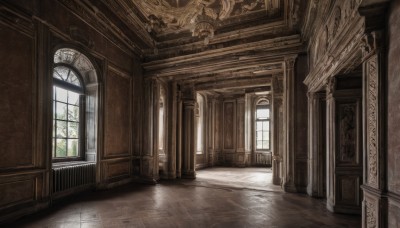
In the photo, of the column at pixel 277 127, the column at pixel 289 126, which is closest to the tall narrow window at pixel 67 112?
the column at pixel 289 126

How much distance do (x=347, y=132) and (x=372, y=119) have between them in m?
1.97

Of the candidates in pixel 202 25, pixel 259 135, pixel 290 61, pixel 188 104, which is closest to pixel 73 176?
pixel 202 25

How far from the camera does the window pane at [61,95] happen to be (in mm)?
5711

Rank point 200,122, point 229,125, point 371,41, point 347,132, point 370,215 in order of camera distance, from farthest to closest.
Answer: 1. point 229,125
2. point 200,122
3. point 347,132
4. point 370,215
5. point 371,41

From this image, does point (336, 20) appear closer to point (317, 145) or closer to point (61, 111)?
point (317, 145)

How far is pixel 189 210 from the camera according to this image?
4758 millimetres

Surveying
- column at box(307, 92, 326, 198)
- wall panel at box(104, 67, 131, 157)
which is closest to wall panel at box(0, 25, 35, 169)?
wall panel at box(104, 67, 131, 157)

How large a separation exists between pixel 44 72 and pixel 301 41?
590 centimetres

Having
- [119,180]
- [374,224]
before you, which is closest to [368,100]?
[374,224]

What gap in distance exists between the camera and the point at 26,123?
14.1 feet

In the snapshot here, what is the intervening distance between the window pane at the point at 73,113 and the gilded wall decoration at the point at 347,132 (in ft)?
19.9

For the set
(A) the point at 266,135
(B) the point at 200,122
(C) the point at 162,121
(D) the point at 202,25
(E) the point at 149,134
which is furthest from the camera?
(A) the point at 266,135

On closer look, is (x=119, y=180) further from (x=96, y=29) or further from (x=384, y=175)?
(x=384, y=175)

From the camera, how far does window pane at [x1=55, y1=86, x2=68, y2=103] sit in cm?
571
